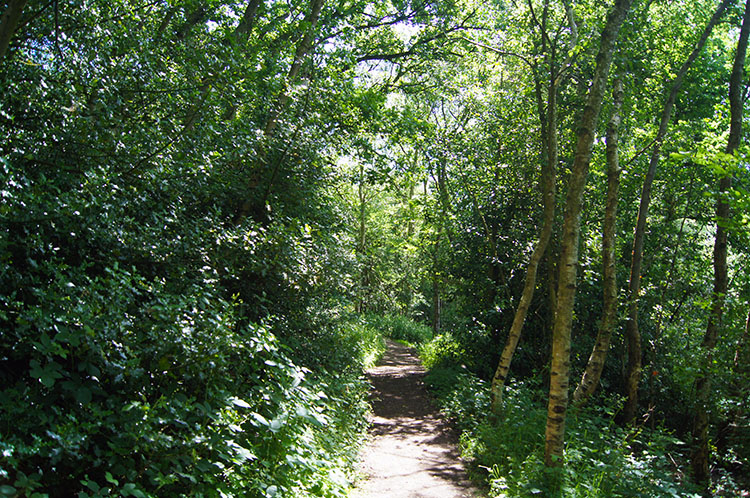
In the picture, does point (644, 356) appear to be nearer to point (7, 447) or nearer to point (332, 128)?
point (332, 128)

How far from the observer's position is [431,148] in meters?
13.3

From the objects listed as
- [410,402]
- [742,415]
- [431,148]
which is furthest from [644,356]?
[431,148]

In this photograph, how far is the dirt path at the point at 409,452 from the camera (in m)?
5.95

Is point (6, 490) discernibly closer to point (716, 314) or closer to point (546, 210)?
point (546, 210)

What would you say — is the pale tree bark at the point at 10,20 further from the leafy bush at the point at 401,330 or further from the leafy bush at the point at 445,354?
the leafy bush at the point at 401,330

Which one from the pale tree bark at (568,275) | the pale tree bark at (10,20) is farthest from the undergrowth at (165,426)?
the pale tree bark at (568,275)

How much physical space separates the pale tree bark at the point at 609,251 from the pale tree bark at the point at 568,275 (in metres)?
2.42

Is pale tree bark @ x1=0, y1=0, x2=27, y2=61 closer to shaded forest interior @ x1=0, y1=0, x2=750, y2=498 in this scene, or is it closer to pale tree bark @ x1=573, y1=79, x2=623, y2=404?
shaded forest interior @ x1=0, y1=0, x2=750, y2=498

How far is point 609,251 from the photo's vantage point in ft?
26.6

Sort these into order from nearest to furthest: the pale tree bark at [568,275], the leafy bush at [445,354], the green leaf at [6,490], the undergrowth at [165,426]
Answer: the green leaf at [6,490] → the undergrowth at [165,426] → the pale tree bark at [568,275] → the leafy bush at [445,354]

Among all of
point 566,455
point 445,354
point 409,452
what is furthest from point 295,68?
point 445,354

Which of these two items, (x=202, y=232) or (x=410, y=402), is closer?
(x=202, y=232)

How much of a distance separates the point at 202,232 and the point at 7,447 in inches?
138

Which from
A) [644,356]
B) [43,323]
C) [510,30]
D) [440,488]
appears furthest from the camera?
[644,356]
